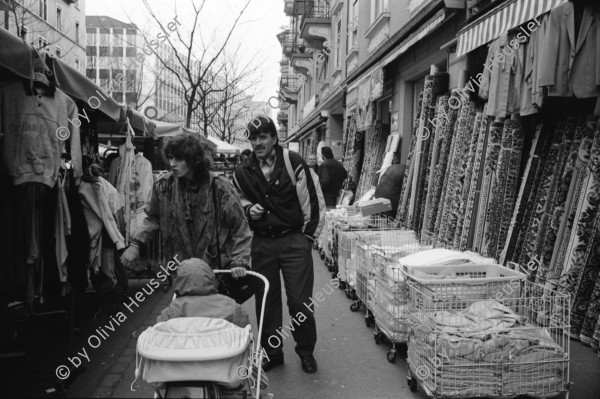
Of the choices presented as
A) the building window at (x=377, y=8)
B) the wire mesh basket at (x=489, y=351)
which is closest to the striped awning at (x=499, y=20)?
the wire mesh basket at (x=489, y=351)

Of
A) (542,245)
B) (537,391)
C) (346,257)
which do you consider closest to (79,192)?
(346,257)

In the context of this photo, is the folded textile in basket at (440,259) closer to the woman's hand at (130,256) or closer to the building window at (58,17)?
the woman's hand at (130,256)

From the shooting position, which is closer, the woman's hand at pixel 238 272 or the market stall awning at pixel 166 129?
the woman's hand at pixel 238 272

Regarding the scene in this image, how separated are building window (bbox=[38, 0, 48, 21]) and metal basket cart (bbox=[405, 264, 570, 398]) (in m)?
32.0

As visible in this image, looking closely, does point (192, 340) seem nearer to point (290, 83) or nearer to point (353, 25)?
point (353, 25)

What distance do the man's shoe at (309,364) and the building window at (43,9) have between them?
31288 mm

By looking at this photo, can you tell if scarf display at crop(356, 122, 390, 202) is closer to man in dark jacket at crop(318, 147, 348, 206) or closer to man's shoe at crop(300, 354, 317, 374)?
man in dark jacket at crop(318, 147, 348, 206)

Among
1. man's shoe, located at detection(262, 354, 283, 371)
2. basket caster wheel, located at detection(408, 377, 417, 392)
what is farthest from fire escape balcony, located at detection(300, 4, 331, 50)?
basket caster wheel, located at detection(408, 377, 417, 392)

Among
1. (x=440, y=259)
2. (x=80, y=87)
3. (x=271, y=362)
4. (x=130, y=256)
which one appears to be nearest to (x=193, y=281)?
(x=130, y=256)

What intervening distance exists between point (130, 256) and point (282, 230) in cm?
132

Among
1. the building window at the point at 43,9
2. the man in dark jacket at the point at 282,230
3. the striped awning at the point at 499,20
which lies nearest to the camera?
the man in dark jacket at the point at 282,230

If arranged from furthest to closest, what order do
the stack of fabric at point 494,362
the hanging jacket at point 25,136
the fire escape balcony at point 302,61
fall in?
1. the fire escape balcony at point 302,61
2. the hanging jacket at point 25,136
3. the stack of fabric at point 494,362

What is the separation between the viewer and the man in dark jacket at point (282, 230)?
4.62m

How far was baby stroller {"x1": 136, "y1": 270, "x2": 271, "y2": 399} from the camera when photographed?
8.20 ft
